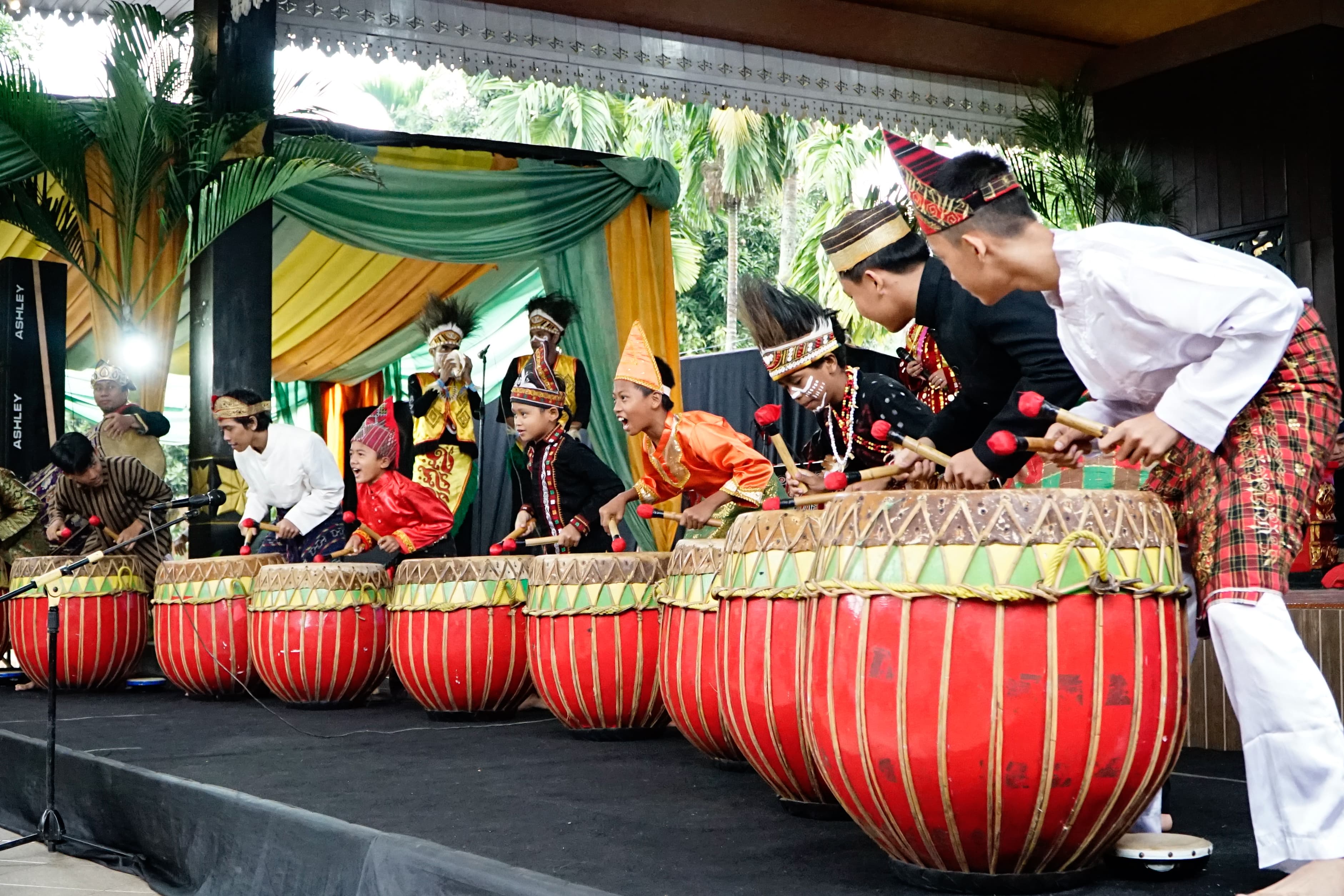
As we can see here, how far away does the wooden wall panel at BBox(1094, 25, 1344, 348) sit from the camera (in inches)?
286

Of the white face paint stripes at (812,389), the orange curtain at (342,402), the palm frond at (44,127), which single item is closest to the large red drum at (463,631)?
the white face paint stripes at (812,389)

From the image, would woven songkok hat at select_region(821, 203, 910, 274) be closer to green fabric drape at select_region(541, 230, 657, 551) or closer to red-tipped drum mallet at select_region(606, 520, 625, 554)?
red-tipped drum mallet at select_region(606, 520, 625, 554)

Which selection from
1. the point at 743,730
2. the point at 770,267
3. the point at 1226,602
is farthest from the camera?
the point at 770,267

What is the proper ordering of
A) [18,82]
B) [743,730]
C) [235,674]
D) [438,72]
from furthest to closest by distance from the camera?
[438,72]
[18,82]
[235,674]
[743,730]

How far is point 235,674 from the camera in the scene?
5.30 m

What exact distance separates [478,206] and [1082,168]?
3737 mm

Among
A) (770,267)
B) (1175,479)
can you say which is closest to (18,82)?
(1175,479)

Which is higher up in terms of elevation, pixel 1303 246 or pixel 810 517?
pixel 1303 246

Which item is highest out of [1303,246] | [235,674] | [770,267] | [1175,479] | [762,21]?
[770,267]

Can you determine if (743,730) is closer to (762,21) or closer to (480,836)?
(480,836)

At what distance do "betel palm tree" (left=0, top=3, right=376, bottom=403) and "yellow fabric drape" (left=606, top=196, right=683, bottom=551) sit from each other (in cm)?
217

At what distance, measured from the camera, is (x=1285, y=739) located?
72.9 inches

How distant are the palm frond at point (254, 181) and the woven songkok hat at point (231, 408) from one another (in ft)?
3.02

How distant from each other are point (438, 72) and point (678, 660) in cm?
2807
